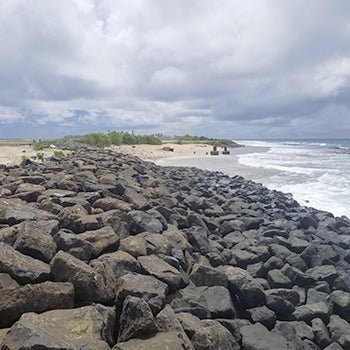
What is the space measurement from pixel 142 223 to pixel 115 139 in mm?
53704

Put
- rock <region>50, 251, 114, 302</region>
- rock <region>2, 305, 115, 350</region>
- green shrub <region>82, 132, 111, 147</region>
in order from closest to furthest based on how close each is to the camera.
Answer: rock <region>2, 305, 115, 350</region>, rock <region>50, 251, 114, 302</region>, green shrub <region>82, 132, 111, 147</region>

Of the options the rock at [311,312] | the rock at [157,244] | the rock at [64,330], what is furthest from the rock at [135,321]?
the rock at [311,312]

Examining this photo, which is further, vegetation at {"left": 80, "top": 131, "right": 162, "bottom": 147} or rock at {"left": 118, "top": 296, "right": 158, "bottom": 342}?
vegetation at {"left": 80, "top": 131, "right": 162, "bottom": 147}

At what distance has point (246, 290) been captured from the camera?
4941 mm

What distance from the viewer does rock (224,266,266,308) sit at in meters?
4.90

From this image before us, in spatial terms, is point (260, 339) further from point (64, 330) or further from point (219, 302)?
point (64, 330)

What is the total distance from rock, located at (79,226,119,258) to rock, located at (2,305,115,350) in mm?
1330

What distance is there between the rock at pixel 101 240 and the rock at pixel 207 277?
3.49ft

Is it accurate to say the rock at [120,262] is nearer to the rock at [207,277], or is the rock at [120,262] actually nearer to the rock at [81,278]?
the rock at [81,278]

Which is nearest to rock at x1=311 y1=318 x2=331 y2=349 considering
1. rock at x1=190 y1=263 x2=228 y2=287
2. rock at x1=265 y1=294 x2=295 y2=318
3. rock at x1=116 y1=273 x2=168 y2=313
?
rock at x1=265 y1=294 x2=295 y2=318

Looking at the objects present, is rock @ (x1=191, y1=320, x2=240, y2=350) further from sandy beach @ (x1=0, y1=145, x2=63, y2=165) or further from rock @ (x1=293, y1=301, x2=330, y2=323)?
sandy beach @ (x1=0, y1=145, x2=63, y2=165)

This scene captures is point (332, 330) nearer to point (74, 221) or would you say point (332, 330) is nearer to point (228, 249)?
point (228, 249)

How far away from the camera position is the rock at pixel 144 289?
3801mm

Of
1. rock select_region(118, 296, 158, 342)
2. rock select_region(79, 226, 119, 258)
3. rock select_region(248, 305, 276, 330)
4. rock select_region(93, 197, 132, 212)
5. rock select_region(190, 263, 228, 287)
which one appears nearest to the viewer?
rock select_region(118, 296, 158, 342)
